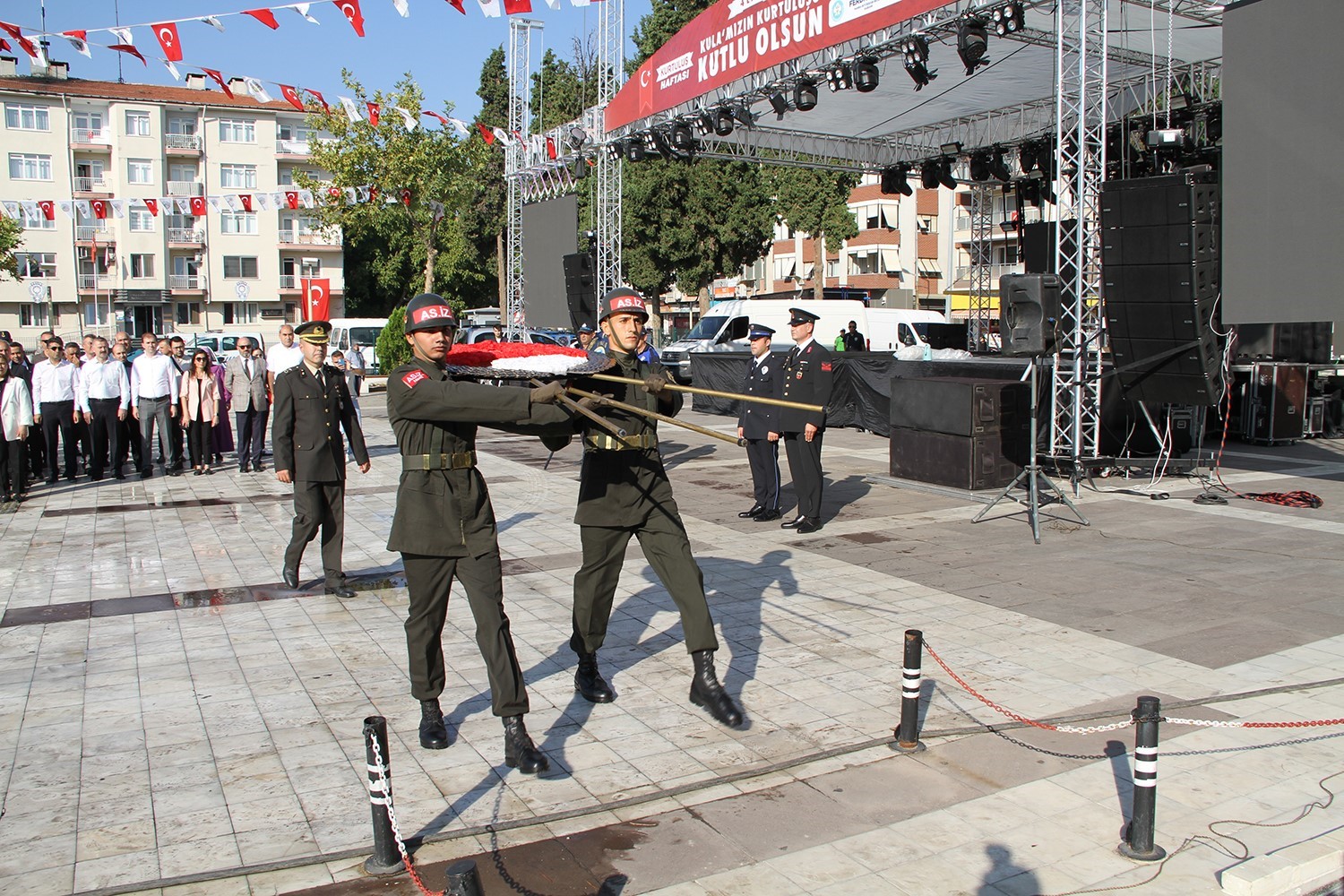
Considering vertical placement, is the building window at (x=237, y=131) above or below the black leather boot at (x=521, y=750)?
above

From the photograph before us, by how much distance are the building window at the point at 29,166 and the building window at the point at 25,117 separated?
1.45 m

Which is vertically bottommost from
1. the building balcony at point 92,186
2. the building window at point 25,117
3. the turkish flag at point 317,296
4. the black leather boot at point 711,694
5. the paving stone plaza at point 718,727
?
the paving stone plaza at point 718,727

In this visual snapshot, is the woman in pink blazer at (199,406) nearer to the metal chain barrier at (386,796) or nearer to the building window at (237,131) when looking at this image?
the metal chain barrier at (386,796)

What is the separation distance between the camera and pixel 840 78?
16281mm

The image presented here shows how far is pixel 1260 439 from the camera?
17219mm

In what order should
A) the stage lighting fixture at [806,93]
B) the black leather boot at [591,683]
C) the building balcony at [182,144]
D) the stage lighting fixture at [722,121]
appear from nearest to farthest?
the black leather boot at [591,683], the stage lighting fixture at [806,93], the stage lighting fixture at [722,121], the building balcony at [182,144]

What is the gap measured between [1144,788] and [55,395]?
14.0 metres

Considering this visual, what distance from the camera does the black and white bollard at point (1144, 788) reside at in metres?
3.77

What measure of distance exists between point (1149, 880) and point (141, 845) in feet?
12.3

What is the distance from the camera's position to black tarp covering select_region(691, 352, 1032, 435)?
53.5 feet

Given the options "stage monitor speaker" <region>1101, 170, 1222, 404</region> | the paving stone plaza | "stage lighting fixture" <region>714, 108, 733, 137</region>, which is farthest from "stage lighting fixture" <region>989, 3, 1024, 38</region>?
the paving stone plaza

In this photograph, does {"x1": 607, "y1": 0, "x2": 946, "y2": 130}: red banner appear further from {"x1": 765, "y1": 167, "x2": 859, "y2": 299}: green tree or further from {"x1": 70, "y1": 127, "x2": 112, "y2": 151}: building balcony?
{"x1": 70, "y1": 127, "x2": 112, "y2": 151}: building balcony

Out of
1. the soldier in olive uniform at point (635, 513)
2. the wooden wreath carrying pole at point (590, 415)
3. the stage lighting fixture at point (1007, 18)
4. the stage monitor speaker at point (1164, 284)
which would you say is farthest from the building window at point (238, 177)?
the wooden wreath carrying pole at point (590, 415)

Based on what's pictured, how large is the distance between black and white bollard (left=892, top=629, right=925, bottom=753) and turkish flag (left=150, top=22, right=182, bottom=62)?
17085 mm
